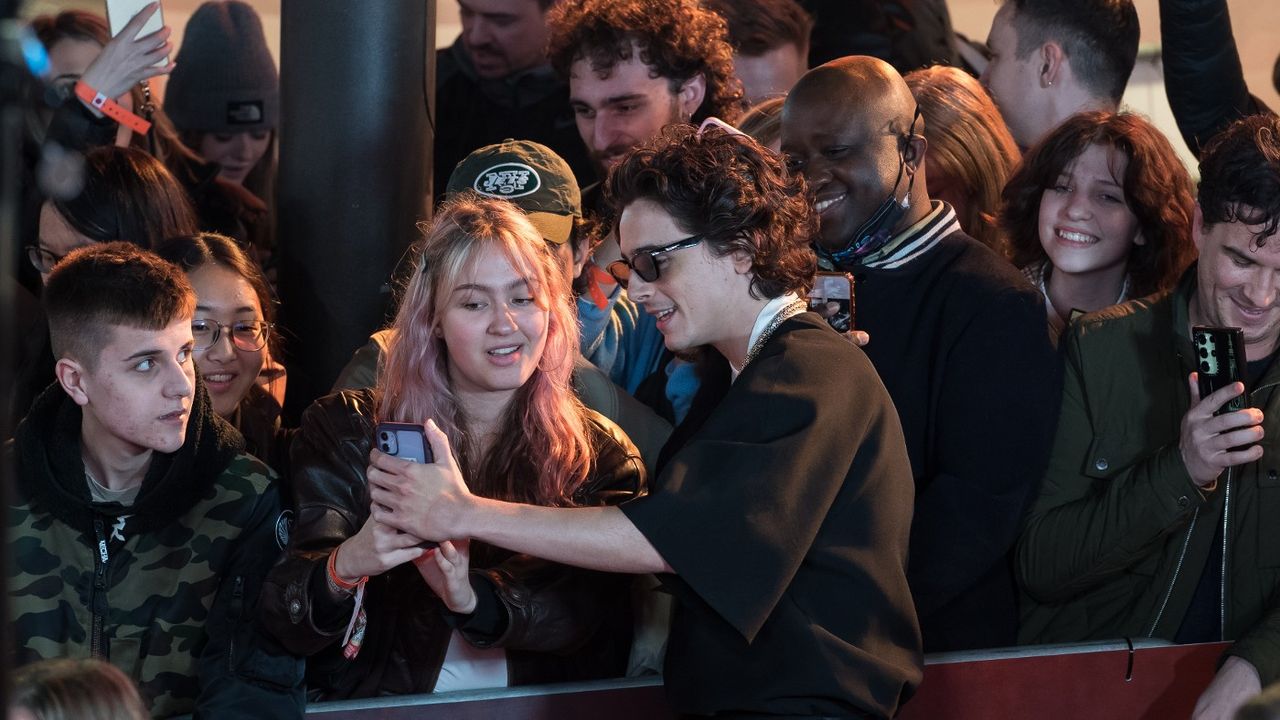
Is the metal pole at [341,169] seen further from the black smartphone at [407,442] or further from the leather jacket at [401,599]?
the black smartphone at [407,442]

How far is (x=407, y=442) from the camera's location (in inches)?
105

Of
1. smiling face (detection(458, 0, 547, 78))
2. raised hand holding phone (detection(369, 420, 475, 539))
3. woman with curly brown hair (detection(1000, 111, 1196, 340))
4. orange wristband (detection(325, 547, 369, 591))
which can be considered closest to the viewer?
raised hand holding phone (detection(369, 420, 475, 539))

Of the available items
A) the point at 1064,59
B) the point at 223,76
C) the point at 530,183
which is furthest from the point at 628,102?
the point at 223,76

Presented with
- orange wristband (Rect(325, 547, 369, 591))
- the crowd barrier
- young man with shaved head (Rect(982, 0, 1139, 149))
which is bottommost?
the crowd barrier

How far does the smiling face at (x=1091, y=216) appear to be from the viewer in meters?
3.75

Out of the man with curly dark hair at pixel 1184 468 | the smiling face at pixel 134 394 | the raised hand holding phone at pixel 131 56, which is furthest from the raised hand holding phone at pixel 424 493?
the raised hand holding phone at pixel 131 56

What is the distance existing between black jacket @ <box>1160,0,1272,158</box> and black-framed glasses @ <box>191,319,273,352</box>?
8.58 ft

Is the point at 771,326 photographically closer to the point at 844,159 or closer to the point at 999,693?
the point at 844,159

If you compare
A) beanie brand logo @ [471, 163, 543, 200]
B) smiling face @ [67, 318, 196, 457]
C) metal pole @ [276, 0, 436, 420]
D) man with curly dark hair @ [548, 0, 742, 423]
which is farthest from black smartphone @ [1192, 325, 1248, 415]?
metal pole @ [276, 0, 436, 420]

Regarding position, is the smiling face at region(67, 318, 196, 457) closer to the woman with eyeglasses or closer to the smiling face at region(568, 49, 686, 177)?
the woman with eyeglasses

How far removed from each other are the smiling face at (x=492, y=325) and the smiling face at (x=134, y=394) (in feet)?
1.79

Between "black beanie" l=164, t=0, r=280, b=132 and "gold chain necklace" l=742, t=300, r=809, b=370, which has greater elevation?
"gold chain necklace" l=742, t=300, r=809, b=370

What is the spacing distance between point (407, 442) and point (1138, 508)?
1512 millimetres

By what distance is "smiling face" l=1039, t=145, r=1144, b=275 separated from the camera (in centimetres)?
375
